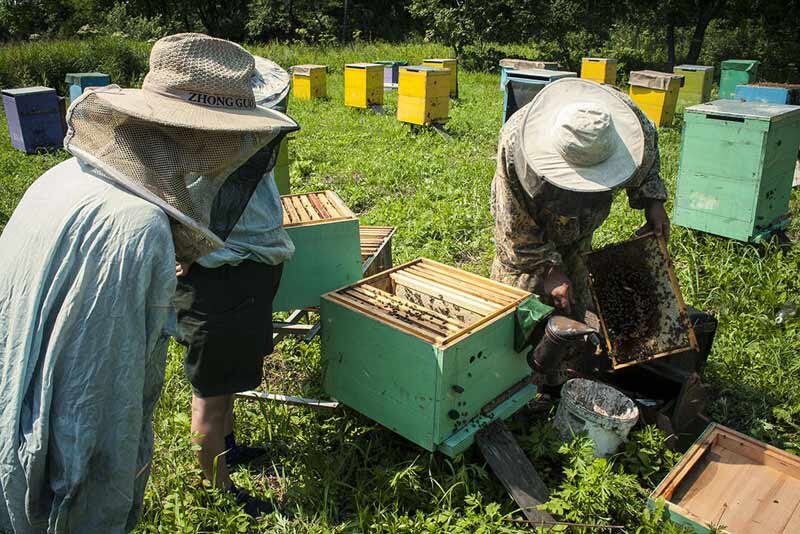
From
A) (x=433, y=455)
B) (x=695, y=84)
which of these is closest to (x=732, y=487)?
(x=433, y=455)

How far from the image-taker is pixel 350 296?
2.77 m

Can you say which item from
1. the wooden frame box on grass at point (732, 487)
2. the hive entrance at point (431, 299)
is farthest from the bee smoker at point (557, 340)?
the wooden frame box on grass at point (732, 487)

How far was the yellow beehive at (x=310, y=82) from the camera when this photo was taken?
40.0 feet

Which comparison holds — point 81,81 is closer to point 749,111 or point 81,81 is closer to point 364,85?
point 364,85

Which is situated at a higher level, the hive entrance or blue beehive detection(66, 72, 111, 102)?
blue beehive detection(66, 72, 111, 102)

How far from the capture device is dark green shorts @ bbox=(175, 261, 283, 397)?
7.43 ft

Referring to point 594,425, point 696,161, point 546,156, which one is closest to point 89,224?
point 546,156

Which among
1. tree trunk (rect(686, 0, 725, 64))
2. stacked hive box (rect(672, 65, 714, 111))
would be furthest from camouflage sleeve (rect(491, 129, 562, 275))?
tree trunk (rect(686, 0, 725, 64))

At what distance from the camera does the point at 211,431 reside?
8.04 ft

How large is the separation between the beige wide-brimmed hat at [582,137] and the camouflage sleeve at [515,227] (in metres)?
0.21

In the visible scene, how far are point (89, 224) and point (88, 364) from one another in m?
0.30

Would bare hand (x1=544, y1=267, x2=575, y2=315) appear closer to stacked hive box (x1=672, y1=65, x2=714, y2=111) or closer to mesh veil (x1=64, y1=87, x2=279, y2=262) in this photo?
mesh veil (x1=64, y1=87, x2=279, y2=262)

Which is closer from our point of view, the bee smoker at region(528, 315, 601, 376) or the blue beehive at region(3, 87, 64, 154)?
the bee smoker at region(528, 315, 601, 376)

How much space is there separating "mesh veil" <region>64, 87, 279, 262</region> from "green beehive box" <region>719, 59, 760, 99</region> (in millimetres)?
13225
